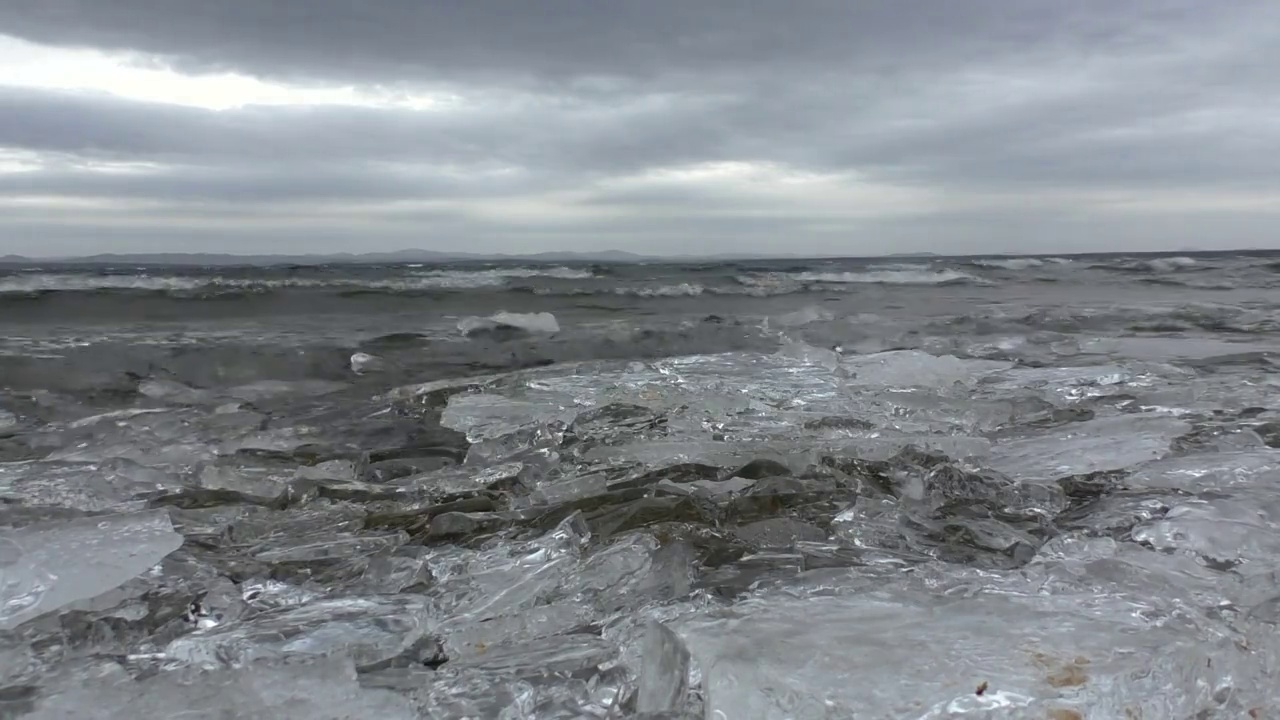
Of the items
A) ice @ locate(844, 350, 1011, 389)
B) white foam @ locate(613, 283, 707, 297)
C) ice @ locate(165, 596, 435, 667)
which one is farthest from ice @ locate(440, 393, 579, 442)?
white foam @ locate(613, 283, 707, 297)

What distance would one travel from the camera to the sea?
1197mm

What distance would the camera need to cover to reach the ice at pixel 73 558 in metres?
1.57

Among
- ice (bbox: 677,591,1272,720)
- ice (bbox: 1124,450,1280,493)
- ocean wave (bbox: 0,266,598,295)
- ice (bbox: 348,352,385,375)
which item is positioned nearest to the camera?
ice (bbox: 677,591,1272,720)

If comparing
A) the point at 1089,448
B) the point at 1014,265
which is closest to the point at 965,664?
the point at 1089,448

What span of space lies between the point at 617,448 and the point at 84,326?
8821 millimetres

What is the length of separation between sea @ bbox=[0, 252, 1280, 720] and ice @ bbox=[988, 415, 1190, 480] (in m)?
0.02

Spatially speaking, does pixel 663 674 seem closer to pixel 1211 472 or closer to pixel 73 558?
pixel 73 558

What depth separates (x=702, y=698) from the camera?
1153 millimetres

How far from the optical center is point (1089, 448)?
2.85 meters

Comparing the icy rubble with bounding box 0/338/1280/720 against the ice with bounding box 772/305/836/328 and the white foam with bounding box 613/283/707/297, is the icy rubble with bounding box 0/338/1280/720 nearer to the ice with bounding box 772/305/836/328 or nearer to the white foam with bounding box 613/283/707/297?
the ice with bounding box 772/305/836/328

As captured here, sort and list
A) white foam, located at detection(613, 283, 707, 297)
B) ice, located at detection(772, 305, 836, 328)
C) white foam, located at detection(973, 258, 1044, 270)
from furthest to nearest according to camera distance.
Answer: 1. white foam, located at detection(973, 258, 1044, 270)
2. white foam, located at detection(613, 283, 707, 297)
3. ice, located at detection(772, 305, 836, 328)

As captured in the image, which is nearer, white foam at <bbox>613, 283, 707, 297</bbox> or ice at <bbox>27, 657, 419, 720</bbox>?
ice at <bbox>27, 657, 419, 720</bbox>

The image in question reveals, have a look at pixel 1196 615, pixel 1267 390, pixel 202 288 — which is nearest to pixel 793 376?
pixel 1267 390

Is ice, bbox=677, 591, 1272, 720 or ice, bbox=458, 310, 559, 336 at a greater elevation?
ice, bbox=458, 310, 559, 336
